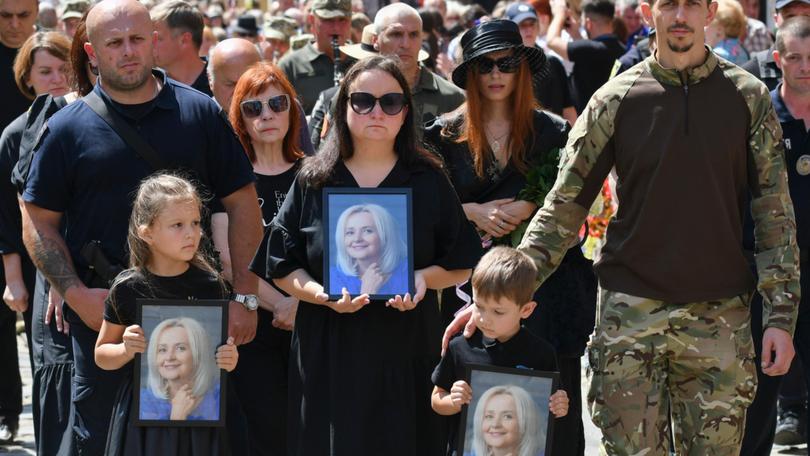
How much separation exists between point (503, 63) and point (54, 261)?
2.29 metres

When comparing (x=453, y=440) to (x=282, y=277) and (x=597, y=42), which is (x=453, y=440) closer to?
(x=282, y=277)

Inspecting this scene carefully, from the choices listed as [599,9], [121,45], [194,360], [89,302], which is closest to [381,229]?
[194,360]

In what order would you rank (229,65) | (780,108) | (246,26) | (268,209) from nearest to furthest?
(268,209) < (780,108) < (229,65) < (246,26)

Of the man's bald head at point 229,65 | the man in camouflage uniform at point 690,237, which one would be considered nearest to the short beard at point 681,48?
the man in camouflage uniform at point 690,237

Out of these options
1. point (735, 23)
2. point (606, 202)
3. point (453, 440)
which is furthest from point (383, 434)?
point (735, 23)

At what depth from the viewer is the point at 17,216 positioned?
7.74m

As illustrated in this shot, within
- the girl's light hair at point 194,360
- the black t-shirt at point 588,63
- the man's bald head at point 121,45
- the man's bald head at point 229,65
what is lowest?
the girl's light hair at point 194,360

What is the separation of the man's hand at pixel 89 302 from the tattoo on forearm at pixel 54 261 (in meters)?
0.04

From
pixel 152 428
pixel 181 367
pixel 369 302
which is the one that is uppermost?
pixel 369 302

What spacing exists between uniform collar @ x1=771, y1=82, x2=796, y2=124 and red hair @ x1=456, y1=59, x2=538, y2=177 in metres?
1.28

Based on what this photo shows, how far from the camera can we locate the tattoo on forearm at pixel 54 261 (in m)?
5.65

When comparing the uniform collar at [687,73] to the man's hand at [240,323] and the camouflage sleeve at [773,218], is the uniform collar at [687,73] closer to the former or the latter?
the camouflage sleeve at [773,218]

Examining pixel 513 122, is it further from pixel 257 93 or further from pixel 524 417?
pixel 524 417

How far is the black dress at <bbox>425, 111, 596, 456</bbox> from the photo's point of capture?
21.3 feet
